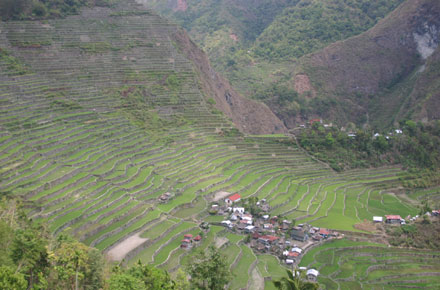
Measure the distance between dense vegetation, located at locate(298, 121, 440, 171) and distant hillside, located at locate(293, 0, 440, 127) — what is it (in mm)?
13331

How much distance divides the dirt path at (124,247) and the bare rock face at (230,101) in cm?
2277

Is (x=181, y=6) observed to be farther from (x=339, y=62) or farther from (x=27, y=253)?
(x=27, y=253)

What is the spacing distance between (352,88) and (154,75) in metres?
30.5

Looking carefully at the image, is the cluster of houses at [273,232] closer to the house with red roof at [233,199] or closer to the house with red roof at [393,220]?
the house with red roof at [233,199]

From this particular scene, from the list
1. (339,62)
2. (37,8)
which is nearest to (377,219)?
(37,8)

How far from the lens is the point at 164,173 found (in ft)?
92.6

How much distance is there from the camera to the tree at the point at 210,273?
14789 mm

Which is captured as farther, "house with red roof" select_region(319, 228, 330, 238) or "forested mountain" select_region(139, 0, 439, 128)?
"forested mountain" select_region(139, 0, 439, 128)

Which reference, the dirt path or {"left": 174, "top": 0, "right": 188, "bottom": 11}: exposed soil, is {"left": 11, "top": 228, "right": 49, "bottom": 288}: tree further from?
{"left": 174, "top": 0, "right": 188, "bottom": 11}: exposed soil

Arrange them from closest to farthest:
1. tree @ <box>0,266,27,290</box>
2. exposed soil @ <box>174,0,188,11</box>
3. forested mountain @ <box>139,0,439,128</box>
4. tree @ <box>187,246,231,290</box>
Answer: tree @ <box>0,266,27,290</box>
tree @ <box>187,246,231,290</box>
forested mountain @ <box>139,0,439,128</box>
exposed soil @ <box>174,0,188,11</box>

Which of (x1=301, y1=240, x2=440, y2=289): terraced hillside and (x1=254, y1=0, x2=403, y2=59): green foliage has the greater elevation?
(x1=254, y1=0, x2=403, y2=59): green foliage

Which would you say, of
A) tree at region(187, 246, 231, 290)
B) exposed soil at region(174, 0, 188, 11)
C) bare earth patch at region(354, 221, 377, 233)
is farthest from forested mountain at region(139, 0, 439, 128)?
tree at region(187, 246, 231, 290)

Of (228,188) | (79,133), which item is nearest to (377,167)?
(228,188)

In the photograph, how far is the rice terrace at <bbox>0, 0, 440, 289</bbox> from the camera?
21.1 meters
